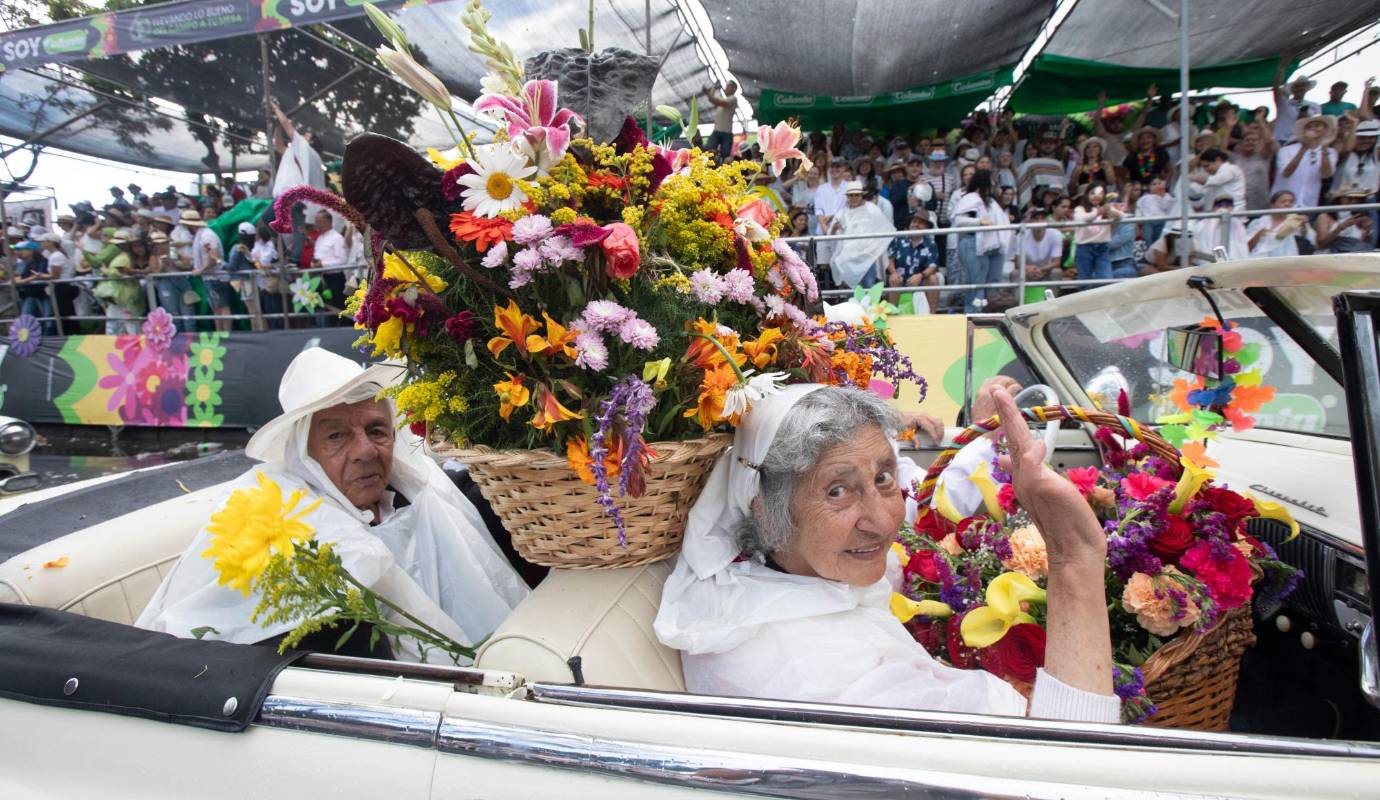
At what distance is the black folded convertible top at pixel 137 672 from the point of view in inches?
55.5

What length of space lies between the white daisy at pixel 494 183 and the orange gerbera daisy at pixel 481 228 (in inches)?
0.5

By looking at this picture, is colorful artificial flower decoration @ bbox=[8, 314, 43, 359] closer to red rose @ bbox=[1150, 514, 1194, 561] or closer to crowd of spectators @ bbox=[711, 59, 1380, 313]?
crowd of spectators @ bbox=[711, 59, 1380, 313]

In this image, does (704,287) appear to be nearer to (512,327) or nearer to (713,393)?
(713,393)

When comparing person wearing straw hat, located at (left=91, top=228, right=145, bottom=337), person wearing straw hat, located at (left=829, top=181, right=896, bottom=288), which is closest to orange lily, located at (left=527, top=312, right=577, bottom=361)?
person wearing straw hat, located at (left=829, top=181, right=896, bottom=288)

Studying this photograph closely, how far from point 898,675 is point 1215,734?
633 mm

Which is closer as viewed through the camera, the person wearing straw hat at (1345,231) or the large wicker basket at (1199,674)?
the large wicker basket at (1199,674)

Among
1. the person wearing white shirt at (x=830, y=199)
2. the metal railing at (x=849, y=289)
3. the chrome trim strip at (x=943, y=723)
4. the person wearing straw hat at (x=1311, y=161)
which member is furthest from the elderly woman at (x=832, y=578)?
the person wearing straw hat at (x=1311, y=161)

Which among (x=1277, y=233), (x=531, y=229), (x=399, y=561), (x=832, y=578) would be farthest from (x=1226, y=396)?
(x=1277, y=233)

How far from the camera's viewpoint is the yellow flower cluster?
1516 mm

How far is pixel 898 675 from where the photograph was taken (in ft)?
5.32

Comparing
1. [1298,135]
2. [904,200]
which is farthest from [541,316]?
[1298,135]

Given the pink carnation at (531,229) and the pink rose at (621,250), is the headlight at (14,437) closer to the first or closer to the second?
the pink carnation at (531,229)

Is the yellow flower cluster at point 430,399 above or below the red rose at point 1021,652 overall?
above

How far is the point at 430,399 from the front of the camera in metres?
1.53
